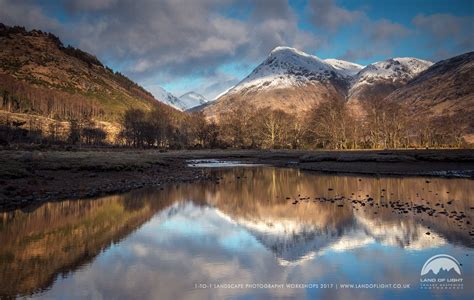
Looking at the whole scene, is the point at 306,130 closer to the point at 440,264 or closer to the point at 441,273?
the point at 440,264

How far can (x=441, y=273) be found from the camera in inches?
499

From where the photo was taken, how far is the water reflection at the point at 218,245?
12078 millimetres

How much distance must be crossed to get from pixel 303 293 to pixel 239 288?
6.92ft

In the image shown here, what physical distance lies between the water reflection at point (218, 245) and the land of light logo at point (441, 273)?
0.34 meters

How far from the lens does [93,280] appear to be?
1233 cm

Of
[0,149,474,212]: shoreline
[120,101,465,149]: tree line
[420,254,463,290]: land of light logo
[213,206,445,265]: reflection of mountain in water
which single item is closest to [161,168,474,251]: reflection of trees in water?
[213,206,445,265]: reflection of mountain in water

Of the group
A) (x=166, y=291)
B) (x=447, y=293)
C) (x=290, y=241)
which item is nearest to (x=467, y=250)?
(x=447, y=293)

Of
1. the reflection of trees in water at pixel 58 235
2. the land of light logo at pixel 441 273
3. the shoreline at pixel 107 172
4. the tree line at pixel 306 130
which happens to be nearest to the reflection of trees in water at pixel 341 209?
the land of light logo at pixel 441 273

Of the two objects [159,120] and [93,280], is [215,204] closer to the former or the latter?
[93,280]

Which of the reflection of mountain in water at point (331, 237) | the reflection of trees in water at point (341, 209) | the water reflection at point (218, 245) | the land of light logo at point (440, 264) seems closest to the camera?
the water reflection at point (218, 245)

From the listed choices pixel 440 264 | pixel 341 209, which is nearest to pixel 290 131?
pixel 341 209

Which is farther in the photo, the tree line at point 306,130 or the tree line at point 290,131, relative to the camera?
the tree line at point 290,131

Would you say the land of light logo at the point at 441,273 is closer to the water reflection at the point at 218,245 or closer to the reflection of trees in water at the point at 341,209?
the water reflection at the point at 218,245

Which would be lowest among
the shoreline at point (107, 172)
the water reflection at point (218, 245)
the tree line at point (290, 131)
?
the water reflection at point (218, 245)
